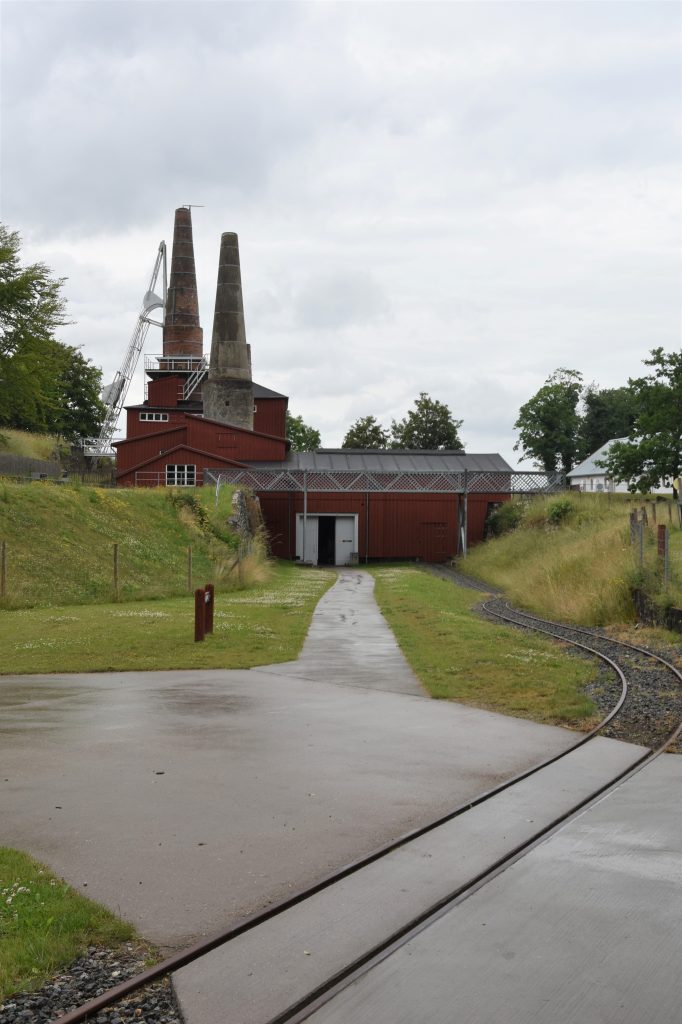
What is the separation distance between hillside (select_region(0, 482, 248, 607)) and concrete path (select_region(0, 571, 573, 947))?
38.1ft

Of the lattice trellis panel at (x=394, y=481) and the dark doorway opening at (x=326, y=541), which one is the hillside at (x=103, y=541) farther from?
the dark doorway opening at (x=326, y=541)

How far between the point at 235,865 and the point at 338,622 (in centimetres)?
1487

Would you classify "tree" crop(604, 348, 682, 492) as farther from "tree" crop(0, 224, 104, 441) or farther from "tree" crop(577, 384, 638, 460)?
"tree" crop(577, 384, 638, 460)

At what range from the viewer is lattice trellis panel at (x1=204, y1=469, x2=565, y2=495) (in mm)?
48969

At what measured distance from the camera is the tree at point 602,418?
311 feet

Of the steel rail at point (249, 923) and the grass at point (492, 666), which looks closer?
the steel rail at point (249, 923)

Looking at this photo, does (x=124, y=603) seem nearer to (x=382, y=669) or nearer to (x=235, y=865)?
(x=382, y=669)

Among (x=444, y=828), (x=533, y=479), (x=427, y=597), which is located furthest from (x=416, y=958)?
(x=533, y=479)

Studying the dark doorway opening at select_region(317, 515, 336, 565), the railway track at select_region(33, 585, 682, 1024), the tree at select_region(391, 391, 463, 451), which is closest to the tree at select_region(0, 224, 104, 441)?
the dark doorway opening at select_region(317, 515, 336, 565)

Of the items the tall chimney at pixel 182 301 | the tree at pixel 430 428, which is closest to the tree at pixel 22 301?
the tall chimney at pixel 182 301

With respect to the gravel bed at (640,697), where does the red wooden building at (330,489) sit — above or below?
above

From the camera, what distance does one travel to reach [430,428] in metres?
91.6

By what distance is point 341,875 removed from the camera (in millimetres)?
5703

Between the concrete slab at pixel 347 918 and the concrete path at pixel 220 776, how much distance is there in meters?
0.28
